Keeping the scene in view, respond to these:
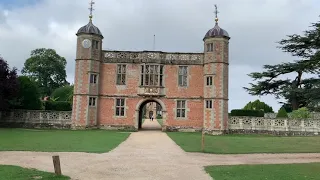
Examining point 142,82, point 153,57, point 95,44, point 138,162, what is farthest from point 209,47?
point 138,162

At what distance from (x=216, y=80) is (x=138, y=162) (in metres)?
19.2

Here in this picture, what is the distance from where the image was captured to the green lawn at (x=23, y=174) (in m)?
8.80

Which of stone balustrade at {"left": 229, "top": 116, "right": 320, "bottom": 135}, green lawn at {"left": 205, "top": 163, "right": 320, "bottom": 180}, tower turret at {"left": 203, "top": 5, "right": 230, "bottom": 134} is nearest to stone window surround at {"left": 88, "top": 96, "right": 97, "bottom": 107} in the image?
tower turret at {"left": 203, "top": 5, "right": 230, "bottom": 134}

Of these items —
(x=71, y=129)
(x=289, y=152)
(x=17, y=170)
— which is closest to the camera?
(x=17, y=170)

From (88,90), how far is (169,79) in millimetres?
7539

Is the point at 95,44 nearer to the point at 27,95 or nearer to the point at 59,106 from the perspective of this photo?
the point at 59,106

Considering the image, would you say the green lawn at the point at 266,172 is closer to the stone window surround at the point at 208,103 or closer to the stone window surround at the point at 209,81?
the stone window surround at the point at 208,103

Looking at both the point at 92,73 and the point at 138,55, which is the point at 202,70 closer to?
the point at 138,55

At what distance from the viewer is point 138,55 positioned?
31484mm

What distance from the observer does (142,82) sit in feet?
102

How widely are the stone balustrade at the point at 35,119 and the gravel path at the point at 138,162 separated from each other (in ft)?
58.9

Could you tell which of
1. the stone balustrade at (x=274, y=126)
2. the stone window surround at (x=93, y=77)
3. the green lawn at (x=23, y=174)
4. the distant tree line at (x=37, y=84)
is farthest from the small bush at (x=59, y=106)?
the green lawn at (x=23, y=174)

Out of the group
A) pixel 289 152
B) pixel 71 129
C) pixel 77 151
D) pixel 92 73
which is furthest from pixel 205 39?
pixel 77 151

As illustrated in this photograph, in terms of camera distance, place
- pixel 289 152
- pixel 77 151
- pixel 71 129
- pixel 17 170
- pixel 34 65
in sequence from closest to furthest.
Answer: pixel 17 170
pixel 77 151
pixel 289 152
pixel 71 129
pixel 34 65
